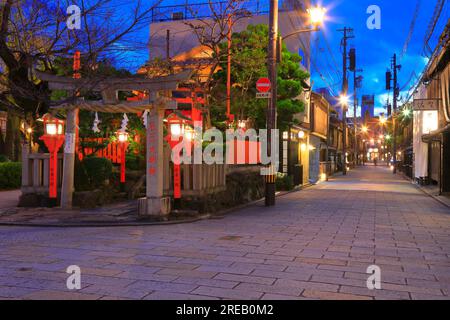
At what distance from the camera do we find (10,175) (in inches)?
824

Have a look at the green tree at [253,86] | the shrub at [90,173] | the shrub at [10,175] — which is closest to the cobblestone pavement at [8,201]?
the shrub at [90,173]

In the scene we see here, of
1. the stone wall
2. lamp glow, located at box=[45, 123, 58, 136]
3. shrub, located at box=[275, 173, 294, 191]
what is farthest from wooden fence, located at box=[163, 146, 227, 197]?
shrub, located at box=[275, 173, 294, 191]

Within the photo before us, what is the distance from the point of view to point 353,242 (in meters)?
8.80

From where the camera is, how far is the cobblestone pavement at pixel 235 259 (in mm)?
5363

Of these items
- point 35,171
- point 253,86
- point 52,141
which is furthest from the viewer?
point 253,86

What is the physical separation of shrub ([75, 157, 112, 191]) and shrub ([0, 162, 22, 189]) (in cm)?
842

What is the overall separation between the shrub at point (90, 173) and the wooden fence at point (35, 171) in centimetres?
66

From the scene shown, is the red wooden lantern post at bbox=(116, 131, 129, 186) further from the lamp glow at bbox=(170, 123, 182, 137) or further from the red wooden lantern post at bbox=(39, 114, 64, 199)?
the lamp glow at bbox=(170, 123, 182, 137)

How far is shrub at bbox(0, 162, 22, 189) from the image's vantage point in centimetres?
2061

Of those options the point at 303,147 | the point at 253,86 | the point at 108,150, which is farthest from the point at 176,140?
the point at 303,147

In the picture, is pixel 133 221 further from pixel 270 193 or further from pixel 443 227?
pixel 443 227

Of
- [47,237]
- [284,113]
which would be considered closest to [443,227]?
[47,237]

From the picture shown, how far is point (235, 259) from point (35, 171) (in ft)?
30.4

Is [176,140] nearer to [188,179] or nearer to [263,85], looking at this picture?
[188,179]
